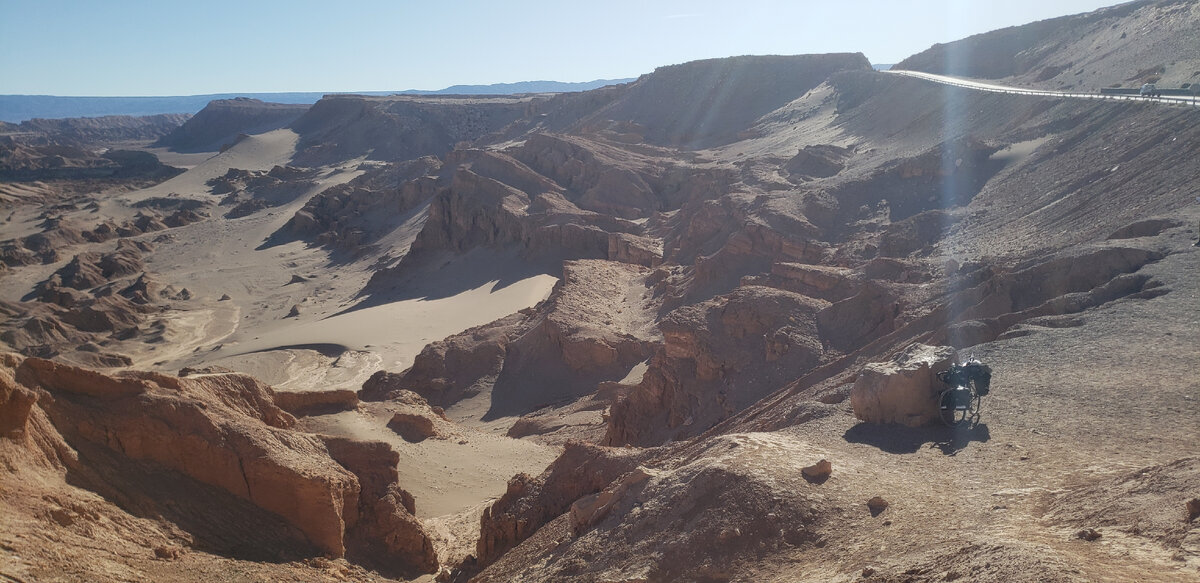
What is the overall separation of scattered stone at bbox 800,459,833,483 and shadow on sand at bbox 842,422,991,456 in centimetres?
111

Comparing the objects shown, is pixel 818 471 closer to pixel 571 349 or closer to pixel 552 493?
pixel 552 493

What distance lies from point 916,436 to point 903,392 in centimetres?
48

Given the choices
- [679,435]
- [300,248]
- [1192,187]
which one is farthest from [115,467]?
[300,248]

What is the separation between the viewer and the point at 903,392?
27.3 ft

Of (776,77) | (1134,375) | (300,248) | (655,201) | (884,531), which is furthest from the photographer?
(776,77)

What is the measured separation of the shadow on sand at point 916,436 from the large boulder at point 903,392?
117 millimetres

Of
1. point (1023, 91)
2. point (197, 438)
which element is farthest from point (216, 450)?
point (1023, 91)

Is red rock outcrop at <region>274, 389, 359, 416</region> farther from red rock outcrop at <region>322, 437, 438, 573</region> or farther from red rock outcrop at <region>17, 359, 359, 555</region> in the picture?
red rock outcrop at <region>17, 359, 359, 555</region>

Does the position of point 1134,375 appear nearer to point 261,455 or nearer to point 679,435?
point 679,435

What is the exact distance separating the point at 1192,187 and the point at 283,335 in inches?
978

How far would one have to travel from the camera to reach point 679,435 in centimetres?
1442

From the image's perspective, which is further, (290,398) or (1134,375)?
(290,398)

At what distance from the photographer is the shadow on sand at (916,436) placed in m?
7.64

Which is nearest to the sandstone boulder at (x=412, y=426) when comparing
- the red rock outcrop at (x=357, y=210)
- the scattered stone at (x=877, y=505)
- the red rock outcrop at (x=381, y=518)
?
the red rock outcrop at (x=381, y=518)
